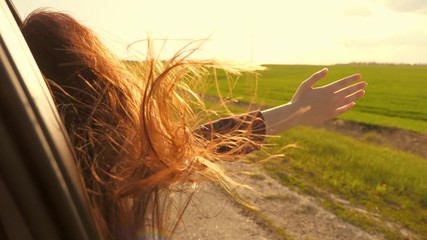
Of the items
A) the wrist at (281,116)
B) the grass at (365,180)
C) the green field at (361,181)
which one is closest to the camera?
the wrist at (281,116)

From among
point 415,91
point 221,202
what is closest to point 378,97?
point 415,91

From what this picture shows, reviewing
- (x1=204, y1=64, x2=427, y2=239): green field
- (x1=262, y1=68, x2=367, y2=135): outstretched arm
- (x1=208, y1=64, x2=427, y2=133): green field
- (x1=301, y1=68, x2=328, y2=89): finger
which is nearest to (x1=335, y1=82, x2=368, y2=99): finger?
(x1=262, y1=68, x2=367, y2=135): outstretched arm

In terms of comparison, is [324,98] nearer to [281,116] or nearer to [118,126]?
[281,116]

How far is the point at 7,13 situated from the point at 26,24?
0.42 metres

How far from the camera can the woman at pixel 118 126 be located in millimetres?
1131

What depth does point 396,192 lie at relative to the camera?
700cm

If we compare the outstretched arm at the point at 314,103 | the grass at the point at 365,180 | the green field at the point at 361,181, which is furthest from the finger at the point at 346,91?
the grass at the point at 365,180

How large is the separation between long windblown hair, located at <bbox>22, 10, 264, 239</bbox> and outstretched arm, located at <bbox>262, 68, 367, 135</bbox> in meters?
0.98

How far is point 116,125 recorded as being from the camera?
1.20m

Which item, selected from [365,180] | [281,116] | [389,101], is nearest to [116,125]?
[281,116]

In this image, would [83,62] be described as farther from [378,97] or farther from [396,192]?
[378,97]

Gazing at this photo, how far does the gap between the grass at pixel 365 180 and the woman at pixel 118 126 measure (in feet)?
14.4

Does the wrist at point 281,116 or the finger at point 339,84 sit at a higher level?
the finger at point 339,84

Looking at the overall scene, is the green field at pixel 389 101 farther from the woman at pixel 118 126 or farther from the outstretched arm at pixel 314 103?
the woman at pixel 118 126
